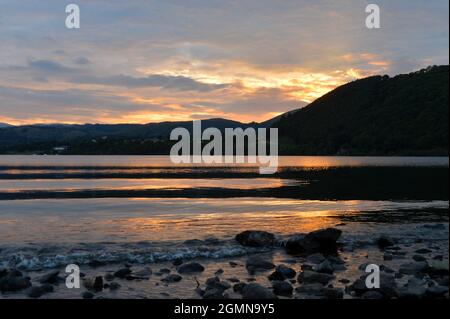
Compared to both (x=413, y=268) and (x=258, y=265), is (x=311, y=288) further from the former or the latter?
(x=413, y=268)

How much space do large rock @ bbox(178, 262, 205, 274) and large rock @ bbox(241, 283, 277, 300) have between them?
221 inches

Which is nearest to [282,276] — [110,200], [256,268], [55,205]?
[256,268]

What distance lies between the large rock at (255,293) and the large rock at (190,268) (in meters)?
5.61

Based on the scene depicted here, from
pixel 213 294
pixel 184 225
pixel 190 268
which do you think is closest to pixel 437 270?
pixel 213 294

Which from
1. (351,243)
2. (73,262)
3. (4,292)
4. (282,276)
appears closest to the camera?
(4,292)

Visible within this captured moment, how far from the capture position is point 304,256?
28906 millimetres

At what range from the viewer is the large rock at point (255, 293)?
18.9 meters

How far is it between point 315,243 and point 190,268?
9.46m

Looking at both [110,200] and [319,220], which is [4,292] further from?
[110,200]

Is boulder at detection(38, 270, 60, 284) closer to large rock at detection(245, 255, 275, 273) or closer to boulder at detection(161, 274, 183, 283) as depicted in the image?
boulder at detection(161, 274, 183, 283)

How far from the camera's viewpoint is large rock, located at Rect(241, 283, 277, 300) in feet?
61.9

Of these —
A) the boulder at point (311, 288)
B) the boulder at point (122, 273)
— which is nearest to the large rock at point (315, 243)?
the boulder at point (311, 288)

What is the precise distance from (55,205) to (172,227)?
2386 cm
